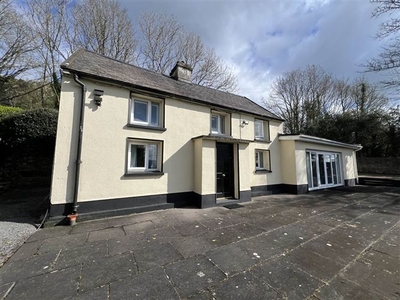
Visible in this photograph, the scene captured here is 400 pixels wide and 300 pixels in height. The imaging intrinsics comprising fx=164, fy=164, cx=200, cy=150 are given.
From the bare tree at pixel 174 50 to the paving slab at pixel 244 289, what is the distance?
16752 mm

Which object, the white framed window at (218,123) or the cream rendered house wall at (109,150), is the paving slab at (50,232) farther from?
the white framed window at (218,123)

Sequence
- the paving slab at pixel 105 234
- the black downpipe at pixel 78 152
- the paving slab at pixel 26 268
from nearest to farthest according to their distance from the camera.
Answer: the paving slab at pixel 26 268 → the paving slab at pixel 105 234 → the black downpipe at pixel 78 152

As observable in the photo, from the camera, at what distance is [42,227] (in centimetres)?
444

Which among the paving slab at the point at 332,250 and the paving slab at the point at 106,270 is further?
the paving slab at the point at 332,250

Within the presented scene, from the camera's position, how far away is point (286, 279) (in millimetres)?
2400

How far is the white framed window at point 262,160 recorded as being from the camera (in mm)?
9363

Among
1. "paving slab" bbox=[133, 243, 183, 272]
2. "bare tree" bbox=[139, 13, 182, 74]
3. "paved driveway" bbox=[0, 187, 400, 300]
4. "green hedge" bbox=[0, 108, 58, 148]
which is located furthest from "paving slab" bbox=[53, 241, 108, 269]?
"bare tree" bbox=[139, 13, 182, 74]

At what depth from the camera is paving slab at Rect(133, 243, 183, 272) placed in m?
2.78

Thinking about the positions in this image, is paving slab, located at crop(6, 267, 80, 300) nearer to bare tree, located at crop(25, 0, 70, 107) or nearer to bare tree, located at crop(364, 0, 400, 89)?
bare tree, located at crop(364, 0, 400, 89)

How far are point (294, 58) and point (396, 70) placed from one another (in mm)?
10768

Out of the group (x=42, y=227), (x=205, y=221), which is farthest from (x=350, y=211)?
(x=42, y=227)

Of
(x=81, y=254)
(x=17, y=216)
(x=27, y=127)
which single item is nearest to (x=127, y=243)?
(x=81, y=254)

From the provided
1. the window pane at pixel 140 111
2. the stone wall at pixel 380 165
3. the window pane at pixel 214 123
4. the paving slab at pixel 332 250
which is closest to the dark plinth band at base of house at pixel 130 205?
the window pane at pixel 140 111

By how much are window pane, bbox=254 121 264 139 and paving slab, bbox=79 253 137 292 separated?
8560 mm
